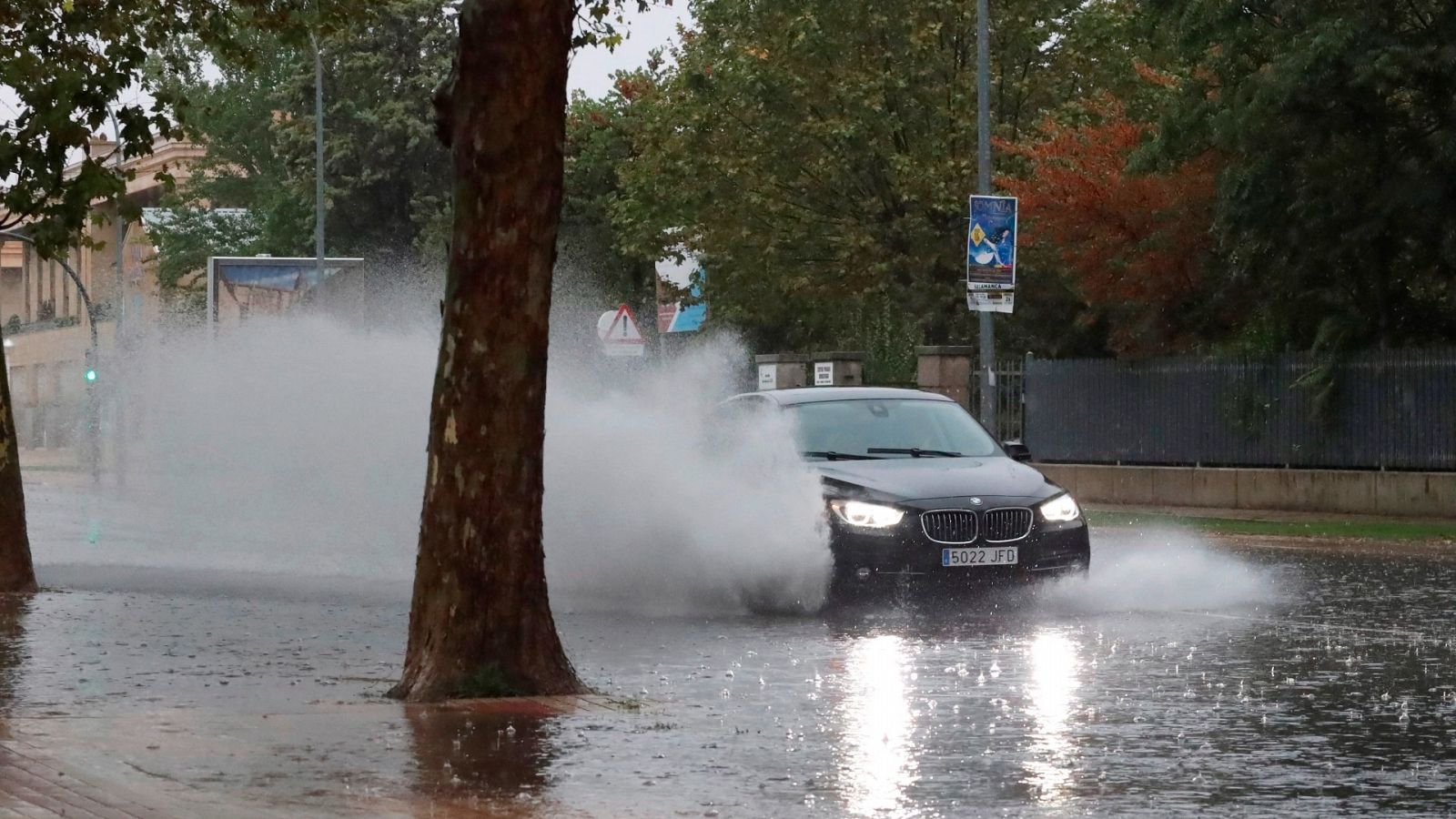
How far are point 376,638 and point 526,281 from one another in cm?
436

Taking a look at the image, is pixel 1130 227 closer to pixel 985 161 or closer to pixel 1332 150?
pixel 985 161

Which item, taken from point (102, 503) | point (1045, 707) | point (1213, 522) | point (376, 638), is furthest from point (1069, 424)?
point (1045, 707)

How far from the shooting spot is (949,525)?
15.5 metres

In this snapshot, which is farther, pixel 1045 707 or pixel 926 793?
pixel 1045 707

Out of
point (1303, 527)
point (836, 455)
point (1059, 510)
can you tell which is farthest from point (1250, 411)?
point (1059, 510)

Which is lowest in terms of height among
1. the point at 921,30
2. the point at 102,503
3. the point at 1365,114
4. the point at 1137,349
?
the point at 102,503

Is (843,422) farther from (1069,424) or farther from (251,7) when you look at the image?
(1069,424)

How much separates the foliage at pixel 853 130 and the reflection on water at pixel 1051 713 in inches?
1136

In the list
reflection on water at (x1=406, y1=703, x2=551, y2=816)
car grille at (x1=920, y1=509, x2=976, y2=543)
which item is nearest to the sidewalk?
reflection on water at (x1=406, y1=703, x2=551, y2=816)

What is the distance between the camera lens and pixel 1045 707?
10516 millimetres

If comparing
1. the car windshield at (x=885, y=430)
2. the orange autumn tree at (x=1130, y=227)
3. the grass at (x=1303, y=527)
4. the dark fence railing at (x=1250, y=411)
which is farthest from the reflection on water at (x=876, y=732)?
the orange autumn tree at (x=1130, y=227)

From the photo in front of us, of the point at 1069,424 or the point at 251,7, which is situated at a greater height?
the point at 251,7

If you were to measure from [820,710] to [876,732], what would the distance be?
786mm

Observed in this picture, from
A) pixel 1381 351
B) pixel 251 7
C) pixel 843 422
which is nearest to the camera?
pixel 843 422
